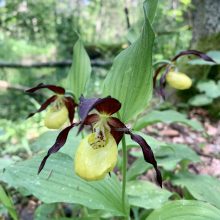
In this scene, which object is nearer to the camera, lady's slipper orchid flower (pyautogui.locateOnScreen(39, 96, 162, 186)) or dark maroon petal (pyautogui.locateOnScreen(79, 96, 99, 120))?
dark maroon petal (pyautogui.locateOnScreen(79, 96, 99, 120))

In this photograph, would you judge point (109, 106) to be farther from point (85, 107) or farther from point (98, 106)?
point (85, 107)

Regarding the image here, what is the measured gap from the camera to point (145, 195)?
1.64 metres

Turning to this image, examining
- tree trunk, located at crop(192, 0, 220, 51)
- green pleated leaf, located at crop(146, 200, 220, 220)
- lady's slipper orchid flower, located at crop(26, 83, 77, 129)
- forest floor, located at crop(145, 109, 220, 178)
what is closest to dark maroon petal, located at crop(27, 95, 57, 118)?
lady's slipper orchid flower, located at crop(26, 83, 77, 129)

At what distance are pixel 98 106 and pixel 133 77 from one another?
18 cm

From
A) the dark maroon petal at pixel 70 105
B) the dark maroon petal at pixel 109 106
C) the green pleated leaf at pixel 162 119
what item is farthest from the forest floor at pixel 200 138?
the dark maroon petal at pixel 109 106

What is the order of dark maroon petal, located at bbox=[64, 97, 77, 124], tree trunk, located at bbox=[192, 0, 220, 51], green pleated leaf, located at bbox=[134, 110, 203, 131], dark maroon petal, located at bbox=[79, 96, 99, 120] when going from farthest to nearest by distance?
tree trunk, located at bbox=[192, 0, 220, 51], green pleated leaf, located at bbox=[134, 110, 203, 131], dark maroon petal, located at bbox=[64, 97, 77, 124], dark maroon petal, located at bbox=[79, 96, 99, 120]

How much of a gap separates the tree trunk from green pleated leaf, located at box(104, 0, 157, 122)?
2885 millimetres

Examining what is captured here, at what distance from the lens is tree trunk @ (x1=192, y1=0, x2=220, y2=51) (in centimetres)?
377

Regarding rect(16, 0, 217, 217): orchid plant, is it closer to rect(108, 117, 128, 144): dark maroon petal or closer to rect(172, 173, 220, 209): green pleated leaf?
rect(108, 117, 128, 144): dark maroon petal

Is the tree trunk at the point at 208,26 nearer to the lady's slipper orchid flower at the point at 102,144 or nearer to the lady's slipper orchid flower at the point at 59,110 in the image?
the lady's slipper orchid flower at the point at 59,110

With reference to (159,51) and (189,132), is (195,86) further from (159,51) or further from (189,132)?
(159,51)

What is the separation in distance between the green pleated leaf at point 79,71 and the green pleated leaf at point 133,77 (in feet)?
1.60

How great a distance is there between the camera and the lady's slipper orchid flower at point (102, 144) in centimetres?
100

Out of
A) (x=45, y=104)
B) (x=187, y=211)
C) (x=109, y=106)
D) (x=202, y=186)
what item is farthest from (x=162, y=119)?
(x=109, y=106)
